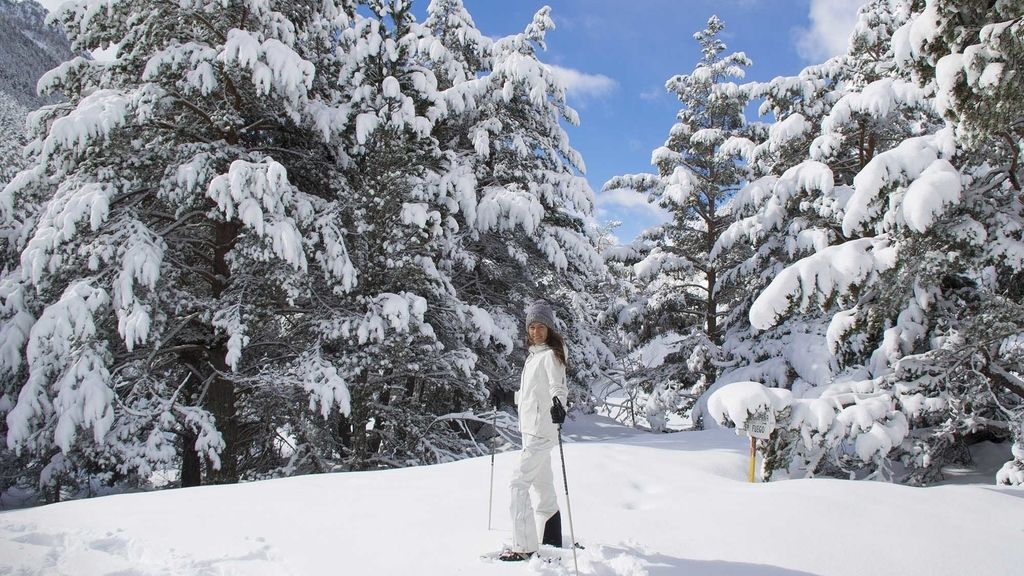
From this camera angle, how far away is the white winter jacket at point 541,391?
372 cm

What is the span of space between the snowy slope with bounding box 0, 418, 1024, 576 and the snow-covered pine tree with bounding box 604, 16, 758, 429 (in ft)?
27.4

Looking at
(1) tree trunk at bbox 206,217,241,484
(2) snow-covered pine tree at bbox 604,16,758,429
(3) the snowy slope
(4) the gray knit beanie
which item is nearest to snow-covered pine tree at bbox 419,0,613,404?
(2) snow-covered pine tree at bbox 604,16,758,429

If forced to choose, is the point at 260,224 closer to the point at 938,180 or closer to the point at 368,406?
the point at 368,406

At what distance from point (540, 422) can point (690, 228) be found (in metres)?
11.9

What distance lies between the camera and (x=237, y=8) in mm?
8664

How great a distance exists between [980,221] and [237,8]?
10.2 meters

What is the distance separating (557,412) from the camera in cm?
347

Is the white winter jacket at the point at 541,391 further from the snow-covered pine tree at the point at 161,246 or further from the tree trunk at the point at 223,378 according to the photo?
the tree trunk at the point at 223,378

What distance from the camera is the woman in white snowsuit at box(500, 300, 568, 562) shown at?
12.0 feet

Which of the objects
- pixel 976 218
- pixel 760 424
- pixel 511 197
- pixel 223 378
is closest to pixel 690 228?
pixel 511 197

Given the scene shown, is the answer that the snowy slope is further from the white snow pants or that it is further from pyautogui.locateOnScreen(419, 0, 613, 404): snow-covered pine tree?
pyautogui.locateOnScreen(419, 0, 613, 404): snow-covered pine tree

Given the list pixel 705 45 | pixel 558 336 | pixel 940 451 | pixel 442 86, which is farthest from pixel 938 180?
pixel 705 45

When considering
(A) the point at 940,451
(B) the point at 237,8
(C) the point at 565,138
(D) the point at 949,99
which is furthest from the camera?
(C) the point at 565,138

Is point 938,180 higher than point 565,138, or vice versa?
point 565,138
